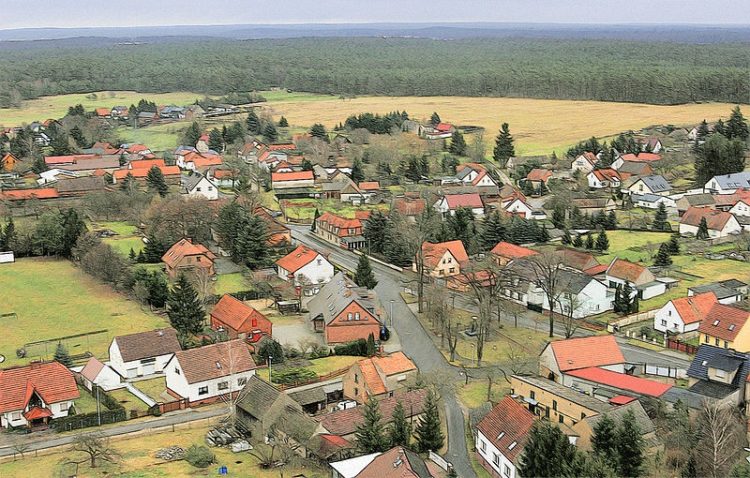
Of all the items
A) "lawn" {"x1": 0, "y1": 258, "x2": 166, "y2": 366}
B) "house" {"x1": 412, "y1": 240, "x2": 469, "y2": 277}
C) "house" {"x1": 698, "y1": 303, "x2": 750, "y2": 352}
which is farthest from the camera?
"house" {"x1": 412, "y1": 240, "x2": 469, "y2": 277}

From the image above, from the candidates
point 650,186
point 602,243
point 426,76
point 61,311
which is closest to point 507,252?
point 602,243

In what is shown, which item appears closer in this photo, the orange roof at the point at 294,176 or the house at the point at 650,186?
the house at the point at 650,186

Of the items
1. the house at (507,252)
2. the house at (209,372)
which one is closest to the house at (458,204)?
the house at (507,252)

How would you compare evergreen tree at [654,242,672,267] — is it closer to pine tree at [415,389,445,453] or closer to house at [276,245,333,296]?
house at [276,245,333,296]

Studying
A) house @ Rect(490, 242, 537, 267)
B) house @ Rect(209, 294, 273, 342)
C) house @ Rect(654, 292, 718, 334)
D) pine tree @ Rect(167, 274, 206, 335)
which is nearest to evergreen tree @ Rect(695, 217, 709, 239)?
house @ Rect(490, 242, 537, 267)

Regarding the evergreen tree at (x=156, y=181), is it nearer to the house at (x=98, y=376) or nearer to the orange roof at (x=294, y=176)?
the orange roof at (x=294, y=176)

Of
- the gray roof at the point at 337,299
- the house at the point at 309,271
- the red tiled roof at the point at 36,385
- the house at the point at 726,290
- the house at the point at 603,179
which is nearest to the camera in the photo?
the red tiled roof at the point at 36,385

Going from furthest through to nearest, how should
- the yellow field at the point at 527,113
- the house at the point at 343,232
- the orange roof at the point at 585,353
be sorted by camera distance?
the yellow field at the point at 527,113 < the house at the point at 343,232 < the orange roof at the point at 585,353
